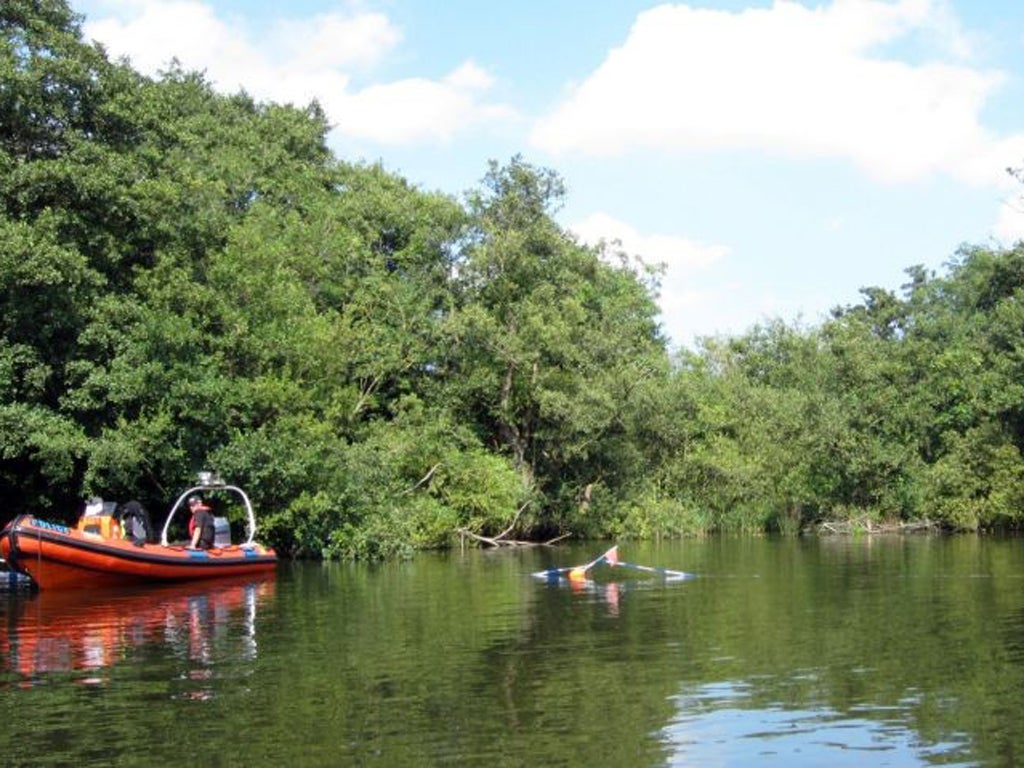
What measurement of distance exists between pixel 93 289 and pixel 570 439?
18.1 metres

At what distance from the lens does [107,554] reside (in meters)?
23.8

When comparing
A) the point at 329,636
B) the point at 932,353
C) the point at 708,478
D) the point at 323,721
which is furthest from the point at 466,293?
the point at 323,721

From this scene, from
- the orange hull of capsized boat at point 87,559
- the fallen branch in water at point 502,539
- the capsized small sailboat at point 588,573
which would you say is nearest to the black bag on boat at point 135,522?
the orange hull of capsized boat at point 87,559

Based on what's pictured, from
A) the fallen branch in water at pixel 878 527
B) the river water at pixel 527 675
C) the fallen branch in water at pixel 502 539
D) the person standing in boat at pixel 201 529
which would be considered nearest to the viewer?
the river water at pixel 527 675

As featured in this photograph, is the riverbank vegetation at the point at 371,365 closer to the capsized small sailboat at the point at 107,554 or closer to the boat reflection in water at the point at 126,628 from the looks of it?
the capsized small sailboat at the point at 107,554

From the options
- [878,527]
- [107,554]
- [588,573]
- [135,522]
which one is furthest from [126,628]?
[878,527]

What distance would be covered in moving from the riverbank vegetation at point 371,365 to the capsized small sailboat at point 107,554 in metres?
2.66

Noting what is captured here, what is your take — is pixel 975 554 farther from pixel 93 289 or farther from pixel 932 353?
pixel 93 289

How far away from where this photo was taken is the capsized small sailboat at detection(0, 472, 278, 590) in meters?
23.0

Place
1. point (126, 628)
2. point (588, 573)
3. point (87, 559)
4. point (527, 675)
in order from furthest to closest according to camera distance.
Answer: point (588, 573) → point (87, 559) → point (126, 628) → point (527, 675)

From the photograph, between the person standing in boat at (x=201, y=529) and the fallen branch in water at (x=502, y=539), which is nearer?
the person standing in boat at (x=201, y=529)

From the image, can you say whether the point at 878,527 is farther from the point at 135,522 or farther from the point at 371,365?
the point at 135,522

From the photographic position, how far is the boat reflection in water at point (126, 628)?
14.3 m

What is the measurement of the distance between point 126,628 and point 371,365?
21580mm
